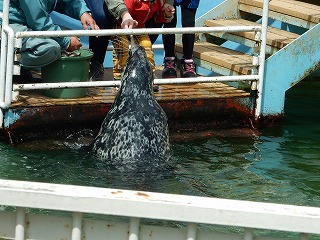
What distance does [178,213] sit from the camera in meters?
3.13

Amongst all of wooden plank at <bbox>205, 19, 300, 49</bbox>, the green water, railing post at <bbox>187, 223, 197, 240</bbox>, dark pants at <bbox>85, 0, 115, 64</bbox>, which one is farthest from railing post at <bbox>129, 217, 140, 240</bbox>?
wooden plank at <bbox>205, 19, 300, 49</bbox>

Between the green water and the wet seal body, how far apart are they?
0.55 ft

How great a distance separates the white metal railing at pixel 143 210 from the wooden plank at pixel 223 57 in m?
5.47

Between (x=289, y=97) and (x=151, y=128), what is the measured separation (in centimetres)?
374

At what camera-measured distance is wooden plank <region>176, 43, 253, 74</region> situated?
8.66m

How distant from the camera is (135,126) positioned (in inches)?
271

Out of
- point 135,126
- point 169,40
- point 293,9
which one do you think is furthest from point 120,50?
point 293,9

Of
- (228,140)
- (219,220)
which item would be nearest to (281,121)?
(228,140)

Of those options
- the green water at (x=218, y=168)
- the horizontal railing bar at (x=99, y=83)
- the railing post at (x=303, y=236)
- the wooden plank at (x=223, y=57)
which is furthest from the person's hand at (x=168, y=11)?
the railing post at (x=303, y=236)

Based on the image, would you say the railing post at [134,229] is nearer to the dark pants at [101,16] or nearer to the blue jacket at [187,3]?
the dark pants at [101,16]

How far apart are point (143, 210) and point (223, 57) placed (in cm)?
604

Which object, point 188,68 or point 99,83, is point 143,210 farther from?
point 188,68

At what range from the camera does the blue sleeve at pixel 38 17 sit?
745 cm

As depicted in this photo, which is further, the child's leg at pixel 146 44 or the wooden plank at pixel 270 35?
the wooden plank at pixel 270 35
